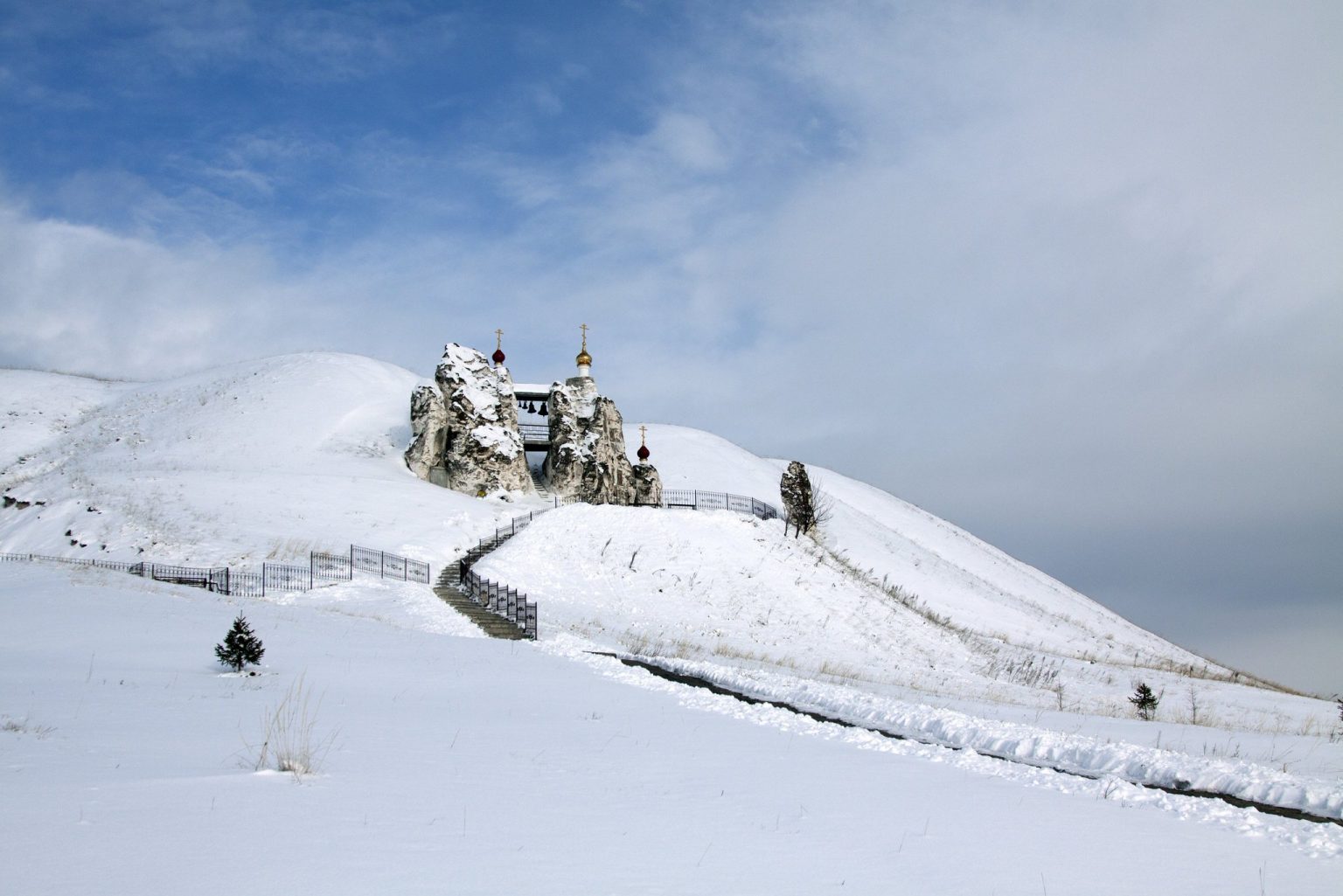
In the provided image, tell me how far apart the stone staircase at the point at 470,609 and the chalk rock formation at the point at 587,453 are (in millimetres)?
16002

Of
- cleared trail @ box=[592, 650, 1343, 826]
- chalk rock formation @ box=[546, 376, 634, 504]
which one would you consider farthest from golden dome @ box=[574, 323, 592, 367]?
cleared trail @ box=[592, 650, 1343, 826]

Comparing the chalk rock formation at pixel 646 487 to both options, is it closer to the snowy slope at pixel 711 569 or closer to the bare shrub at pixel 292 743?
the snowy slope at pixel 711 569

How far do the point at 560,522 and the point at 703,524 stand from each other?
6.74 m

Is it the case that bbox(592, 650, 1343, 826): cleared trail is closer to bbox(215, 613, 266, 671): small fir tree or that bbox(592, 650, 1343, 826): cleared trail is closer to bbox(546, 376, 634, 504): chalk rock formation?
bbox(215, 613, 266, 671): small fir tree

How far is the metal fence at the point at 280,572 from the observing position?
109ft

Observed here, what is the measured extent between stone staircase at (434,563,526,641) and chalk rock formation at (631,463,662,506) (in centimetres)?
1804

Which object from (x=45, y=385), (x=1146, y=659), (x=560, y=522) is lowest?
(x=1146, y=659)

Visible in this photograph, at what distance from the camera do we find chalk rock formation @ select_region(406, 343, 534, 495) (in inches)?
2042

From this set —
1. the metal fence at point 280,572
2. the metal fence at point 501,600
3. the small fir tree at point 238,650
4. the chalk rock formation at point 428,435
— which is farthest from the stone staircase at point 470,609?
the chalk rock formation at point 428,435

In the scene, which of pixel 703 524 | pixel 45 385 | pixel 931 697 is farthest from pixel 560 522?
pixel 45 385

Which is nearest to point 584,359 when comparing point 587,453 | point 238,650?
point 587,453

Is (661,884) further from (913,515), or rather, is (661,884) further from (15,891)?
(913,515)

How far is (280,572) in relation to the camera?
115 feet

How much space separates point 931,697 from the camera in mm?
18750
